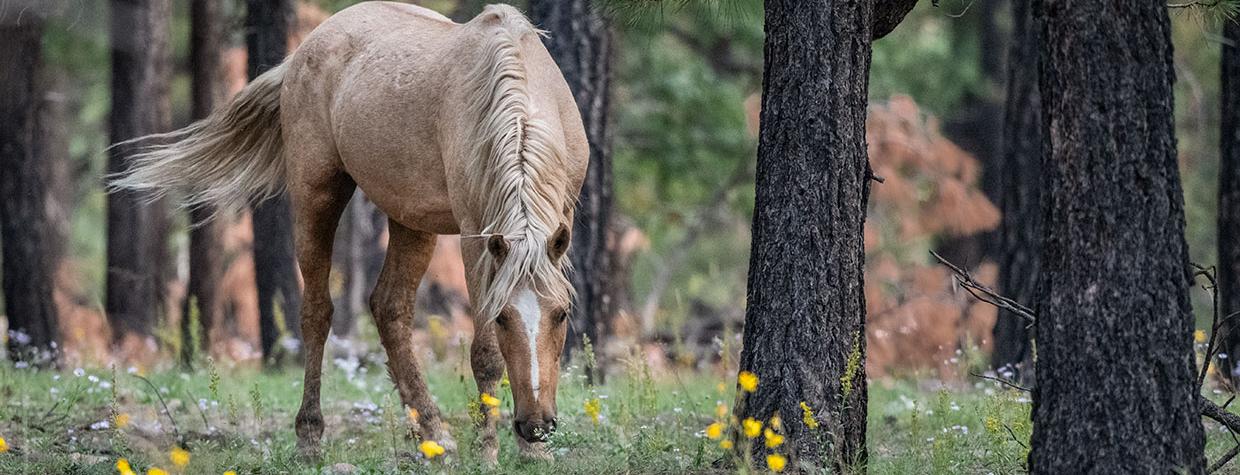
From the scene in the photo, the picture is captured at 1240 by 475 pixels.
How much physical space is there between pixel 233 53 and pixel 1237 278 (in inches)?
471

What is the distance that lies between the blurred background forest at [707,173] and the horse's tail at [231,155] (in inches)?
97.9

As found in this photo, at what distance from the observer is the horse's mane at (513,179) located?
15.8 feet

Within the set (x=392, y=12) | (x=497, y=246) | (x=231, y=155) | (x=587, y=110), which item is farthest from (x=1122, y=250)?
(x=231, y=155)

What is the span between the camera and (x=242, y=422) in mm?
6867

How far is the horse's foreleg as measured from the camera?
5363 mm

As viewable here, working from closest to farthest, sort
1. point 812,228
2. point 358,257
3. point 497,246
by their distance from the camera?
point 812,228
point 497,246
point 358,257

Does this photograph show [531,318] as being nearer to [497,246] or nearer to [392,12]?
[497,246]

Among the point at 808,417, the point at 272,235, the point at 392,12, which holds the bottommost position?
the point at 272,235

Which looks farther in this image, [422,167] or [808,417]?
[422,167]

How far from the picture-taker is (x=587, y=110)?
7.89 metres

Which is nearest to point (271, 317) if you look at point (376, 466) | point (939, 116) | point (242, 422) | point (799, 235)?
point (242, 422)

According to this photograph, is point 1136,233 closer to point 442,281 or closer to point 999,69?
point 442,281

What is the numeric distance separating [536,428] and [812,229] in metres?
1.26

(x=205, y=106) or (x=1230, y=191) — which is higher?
(x=1230, y=191)
